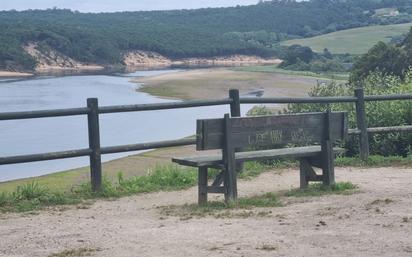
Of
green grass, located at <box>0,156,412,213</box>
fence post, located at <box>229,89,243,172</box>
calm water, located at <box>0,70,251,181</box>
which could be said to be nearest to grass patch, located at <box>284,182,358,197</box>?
green grass, located at <box>0,156,412,213</box>

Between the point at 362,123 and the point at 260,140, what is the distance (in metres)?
3.28

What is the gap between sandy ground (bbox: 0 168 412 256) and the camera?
6285 mm

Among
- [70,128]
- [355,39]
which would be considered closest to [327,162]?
[70,128]

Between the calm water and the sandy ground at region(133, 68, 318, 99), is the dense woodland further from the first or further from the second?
the calm water

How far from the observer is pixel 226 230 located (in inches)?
275

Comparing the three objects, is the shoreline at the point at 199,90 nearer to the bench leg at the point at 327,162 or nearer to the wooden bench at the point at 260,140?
the wooden bench at the point at 260,140

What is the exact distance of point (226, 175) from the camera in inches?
330

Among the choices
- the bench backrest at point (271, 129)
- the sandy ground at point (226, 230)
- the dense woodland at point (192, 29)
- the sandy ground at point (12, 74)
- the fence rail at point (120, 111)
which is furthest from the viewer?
the dense woodland at point (192, 29)

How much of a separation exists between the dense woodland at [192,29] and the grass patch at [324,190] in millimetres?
61595

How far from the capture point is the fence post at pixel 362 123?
11.5 m

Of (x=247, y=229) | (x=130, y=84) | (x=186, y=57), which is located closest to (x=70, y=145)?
(x=247, y=229)

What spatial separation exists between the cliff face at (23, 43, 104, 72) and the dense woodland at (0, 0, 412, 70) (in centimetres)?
77

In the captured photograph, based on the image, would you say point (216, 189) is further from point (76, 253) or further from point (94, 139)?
point (76, 253)

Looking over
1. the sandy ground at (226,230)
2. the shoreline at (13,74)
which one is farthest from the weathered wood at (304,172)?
the shoreline at (13,74)
